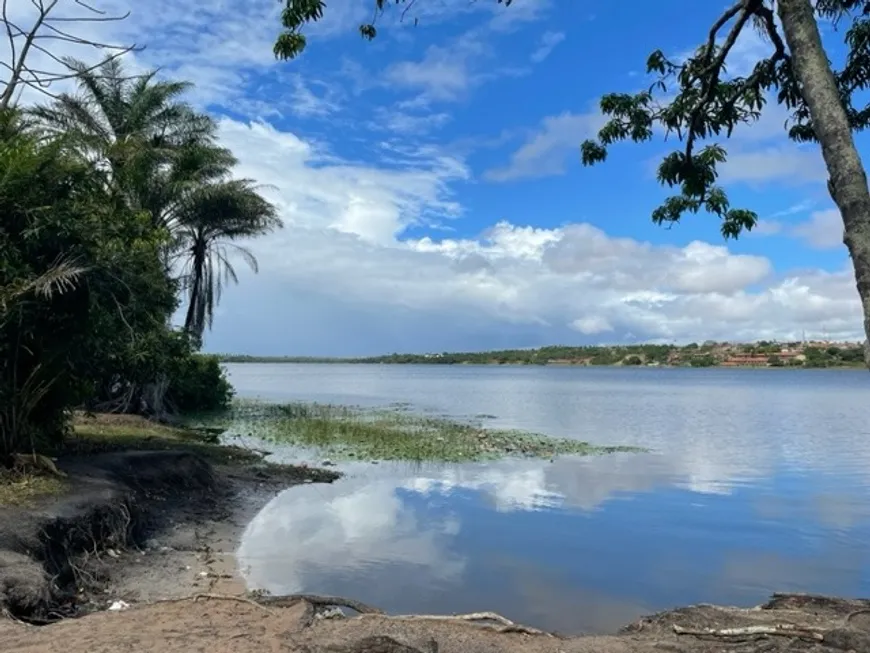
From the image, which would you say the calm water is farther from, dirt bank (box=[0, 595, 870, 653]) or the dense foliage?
the dense foliage

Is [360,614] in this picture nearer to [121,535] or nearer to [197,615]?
[197,615]

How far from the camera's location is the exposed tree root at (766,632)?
237 inches

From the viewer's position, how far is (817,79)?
424cm

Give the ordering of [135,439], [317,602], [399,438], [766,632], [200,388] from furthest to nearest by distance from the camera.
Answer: [200,388] < [399,438] < [135,439] < [317,602] < [766,632]

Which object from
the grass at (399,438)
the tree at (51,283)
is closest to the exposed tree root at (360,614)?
the tree at (51,283)

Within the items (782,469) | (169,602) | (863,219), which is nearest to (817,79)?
(863,219)

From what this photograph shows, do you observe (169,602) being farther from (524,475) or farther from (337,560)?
(524,475)

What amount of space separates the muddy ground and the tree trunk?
11.6 ft

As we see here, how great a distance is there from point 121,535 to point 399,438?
1616 cm

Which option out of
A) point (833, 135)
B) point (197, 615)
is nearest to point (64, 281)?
point (197, 615)

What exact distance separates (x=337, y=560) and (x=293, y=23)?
328 inches

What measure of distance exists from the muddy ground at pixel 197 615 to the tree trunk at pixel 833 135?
3543mm

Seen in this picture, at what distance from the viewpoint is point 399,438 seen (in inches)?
1027

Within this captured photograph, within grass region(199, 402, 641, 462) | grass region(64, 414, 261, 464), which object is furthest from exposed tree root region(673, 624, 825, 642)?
grass region(199, 402, 641, 462)
